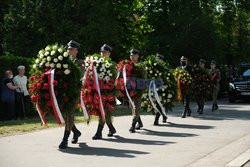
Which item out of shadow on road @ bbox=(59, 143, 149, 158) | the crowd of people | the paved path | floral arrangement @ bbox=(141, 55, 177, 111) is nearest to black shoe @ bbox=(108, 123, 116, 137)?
the paved path

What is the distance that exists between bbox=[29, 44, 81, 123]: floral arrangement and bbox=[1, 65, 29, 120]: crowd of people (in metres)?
7.36

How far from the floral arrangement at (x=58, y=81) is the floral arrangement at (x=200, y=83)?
9221 millimetres

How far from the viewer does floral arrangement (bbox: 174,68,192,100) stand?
1731 centimetres

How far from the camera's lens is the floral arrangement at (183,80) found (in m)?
17.3

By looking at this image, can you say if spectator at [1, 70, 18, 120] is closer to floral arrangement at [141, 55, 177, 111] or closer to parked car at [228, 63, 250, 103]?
floral arrangement at [141, 55, 177, 111]

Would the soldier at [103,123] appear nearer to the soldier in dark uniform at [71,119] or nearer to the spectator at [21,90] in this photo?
the soldier in dark uniform at [71,119]

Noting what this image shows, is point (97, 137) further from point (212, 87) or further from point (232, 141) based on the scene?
point (212, 87)

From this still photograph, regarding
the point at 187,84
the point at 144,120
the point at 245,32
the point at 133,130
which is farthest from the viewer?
the point at 245,32

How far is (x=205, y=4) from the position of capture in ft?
123

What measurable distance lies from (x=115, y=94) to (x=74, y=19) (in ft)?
70.8

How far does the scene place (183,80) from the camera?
1739 cm

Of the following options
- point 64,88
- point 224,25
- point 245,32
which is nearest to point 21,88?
point 64,88

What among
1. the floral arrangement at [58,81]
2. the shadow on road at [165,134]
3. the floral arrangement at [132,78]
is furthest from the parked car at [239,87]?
the floral arrangement at [58,81]

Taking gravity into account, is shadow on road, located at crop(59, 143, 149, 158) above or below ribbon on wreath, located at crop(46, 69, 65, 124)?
below
